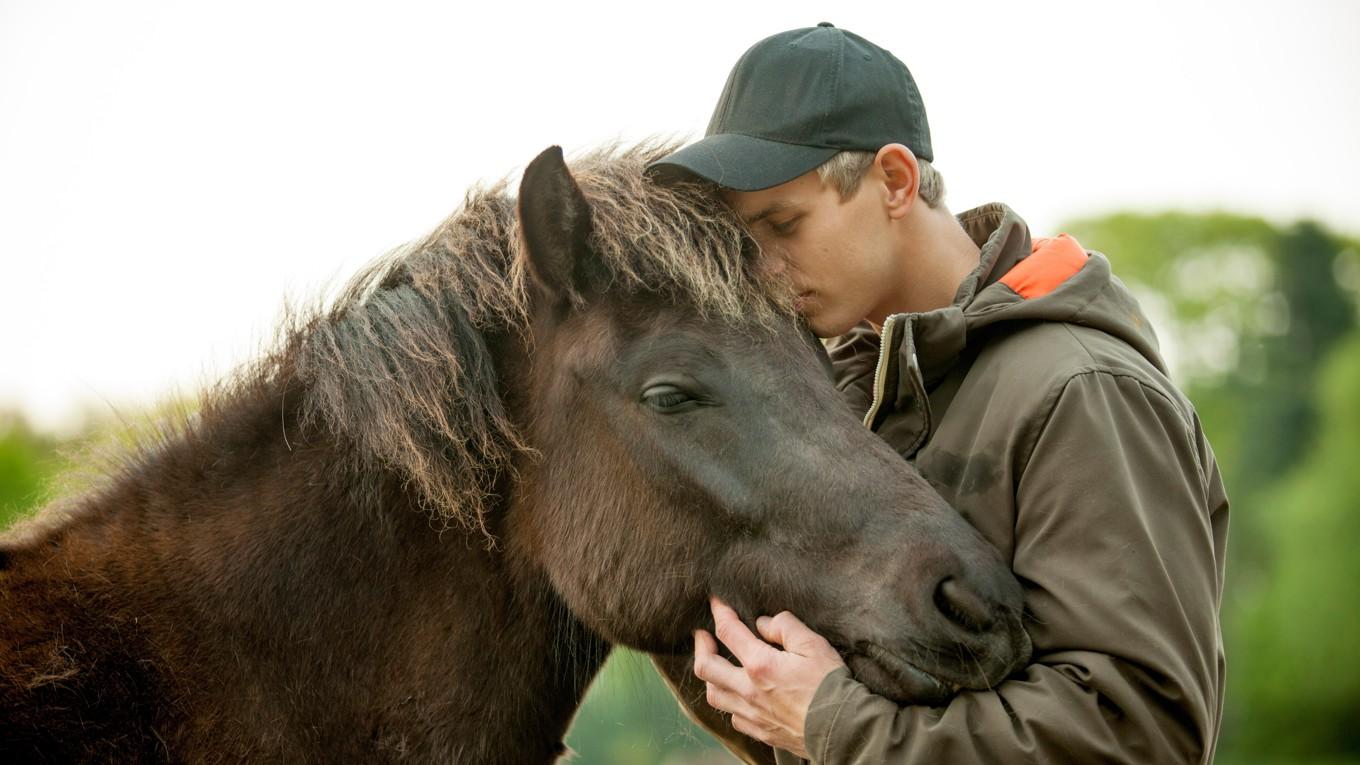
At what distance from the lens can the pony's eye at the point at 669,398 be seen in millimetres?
3219

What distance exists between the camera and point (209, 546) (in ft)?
10.7

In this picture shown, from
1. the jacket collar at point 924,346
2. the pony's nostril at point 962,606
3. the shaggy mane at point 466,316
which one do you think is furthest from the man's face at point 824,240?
the pony's nostril at point 962,606

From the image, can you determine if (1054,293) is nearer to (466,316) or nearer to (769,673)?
(769,673)

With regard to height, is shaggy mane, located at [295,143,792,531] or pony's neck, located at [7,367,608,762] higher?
shaggy mane, located at [295,143,792,531]

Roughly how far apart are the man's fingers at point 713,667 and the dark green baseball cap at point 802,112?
128 centimetres

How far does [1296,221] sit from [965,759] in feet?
174

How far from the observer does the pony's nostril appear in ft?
9.06

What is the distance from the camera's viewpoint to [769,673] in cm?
296

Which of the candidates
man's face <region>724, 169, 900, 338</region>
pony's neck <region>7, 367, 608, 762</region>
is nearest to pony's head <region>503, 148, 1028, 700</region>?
man's face <region>724, 169, 900, 338</region>

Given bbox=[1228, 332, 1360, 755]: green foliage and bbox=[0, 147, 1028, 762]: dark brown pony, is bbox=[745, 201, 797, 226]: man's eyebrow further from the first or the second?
bbox=[1228, 332, 1360, 755]: green foliage

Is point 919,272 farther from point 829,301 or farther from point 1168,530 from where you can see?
point 1168,530

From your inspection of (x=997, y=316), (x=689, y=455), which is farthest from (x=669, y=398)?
(x=997, y=316)

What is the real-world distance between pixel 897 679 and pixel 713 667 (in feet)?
1.77

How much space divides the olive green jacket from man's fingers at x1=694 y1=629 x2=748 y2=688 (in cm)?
30
